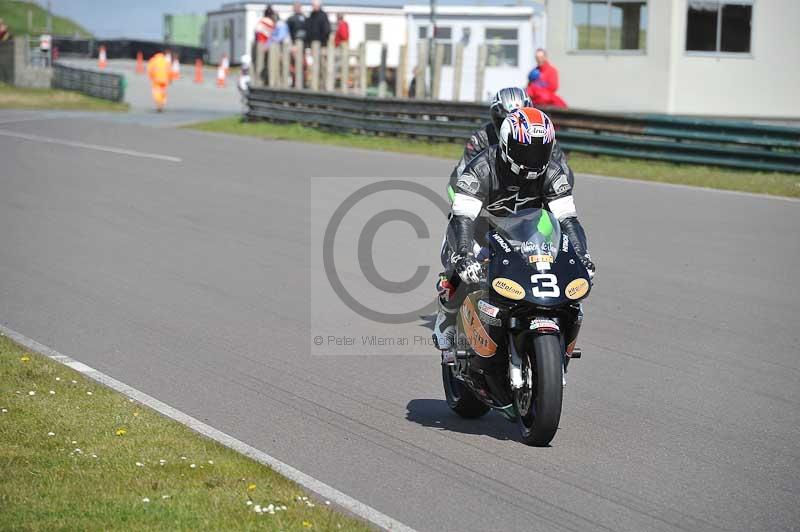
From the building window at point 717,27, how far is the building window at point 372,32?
28484 millimetres

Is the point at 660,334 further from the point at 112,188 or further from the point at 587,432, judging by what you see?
the point at 112,188

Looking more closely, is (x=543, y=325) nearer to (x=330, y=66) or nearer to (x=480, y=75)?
(x=480, y=75)

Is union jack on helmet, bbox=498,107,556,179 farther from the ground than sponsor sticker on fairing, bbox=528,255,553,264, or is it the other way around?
union jack on helmet, bbox=498,107,556,179

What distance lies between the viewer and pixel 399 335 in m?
9.54

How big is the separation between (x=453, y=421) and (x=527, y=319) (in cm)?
118

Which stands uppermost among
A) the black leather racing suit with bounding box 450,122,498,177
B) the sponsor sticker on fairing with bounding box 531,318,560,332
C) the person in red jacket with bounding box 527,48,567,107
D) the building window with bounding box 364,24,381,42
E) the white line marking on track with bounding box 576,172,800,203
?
the building window with bounding box 364,24,381,42

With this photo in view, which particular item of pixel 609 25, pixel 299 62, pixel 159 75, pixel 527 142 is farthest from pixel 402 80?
pixel 527 142

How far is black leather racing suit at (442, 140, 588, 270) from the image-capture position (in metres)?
6.50

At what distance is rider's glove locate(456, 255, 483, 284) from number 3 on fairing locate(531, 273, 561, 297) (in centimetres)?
34

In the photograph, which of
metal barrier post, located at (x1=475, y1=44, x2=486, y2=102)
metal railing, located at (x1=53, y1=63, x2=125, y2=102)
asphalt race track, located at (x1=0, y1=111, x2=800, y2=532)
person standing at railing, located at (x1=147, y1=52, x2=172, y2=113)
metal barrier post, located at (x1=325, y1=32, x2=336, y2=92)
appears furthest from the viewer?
metal railing, located at (x1=53, y1=63, x2=125, y2=102)

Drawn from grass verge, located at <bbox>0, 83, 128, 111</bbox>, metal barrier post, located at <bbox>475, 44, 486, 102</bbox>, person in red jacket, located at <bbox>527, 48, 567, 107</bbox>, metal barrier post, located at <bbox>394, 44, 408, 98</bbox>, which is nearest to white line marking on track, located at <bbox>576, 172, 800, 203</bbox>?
person in red jacket, located at <bbox>527, 48, 567, 107</bbox>

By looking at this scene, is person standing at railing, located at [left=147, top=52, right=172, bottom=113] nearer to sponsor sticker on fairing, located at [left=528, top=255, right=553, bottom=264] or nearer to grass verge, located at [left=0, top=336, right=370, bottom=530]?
grass verge, located at [left=0, top=336, right=370, bottom=530]

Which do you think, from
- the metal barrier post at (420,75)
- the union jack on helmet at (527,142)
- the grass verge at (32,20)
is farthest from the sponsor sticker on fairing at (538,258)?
the grass verge at (32,20)

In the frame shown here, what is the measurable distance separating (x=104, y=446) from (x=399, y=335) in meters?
3.81
